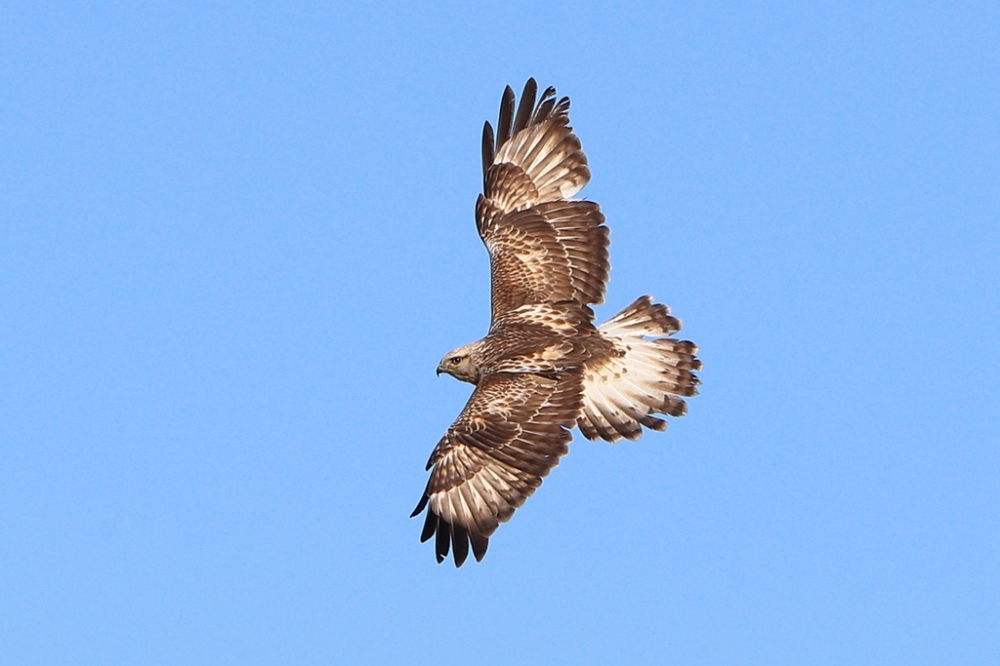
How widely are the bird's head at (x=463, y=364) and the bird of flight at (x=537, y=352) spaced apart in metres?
0.01

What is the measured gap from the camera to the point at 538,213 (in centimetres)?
1677

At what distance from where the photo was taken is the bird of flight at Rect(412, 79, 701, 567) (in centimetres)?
1423

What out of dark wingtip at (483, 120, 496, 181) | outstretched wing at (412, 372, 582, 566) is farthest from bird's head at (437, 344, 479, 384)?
Result: dark wingtip at (483, 120, 496, 181)

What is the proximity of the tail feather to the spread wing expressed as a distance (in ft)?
1.70

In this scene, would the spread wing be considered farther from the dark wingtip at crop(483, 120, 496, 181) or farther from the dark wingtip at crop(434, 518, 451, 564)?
the dark wingtip at crop(434, 518, 451, 564)

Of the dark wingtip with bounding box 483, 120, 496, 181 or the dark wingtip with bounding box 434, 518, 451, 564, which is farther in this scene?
the dark wingtip with bounding box 483, 120, 496, 181

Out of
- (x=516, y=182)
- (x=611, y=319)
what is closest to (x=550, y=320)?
(x=611, y=319)

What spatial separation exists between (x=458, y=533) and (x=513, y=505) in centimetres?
50

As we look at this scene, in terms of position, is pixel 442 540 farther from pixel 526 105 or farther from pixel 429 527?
pixel 526 105

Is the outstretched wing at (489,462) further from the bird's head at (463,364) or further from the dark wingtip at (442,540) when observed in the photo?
the bird's head at (463,364)

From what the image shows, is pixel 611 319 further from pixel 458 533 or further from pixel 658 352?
pixel 458 533

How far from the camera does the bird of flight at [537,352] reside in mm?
14234

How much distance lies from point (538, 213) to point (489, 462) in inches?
132

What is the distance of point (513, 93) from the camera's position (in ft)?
56.9
